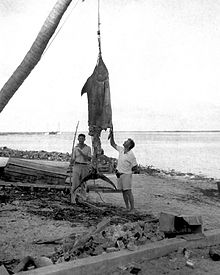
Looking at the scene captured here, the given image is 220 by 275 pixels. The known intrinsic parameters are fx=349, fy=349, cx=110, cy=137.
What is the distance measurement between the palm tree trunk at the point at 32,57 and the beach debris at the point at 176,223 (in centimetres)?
336

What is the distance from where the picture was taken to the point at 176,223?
231 inches

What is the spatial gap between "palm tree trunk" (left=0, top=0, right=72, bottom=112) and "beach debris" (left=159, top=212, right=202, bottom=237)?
336 centimetres

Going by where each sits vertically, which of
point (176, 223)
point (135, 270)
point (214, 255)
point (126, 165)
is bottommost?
point (135, 270)

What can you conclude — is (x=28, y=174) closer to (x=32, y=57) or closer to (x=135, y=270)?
(x=135, y=270)

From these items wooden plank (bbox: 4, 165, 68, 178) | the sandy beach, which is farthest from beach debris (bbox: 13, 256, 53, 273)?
wooden plank (bbox: 4, 165, 68, 178)

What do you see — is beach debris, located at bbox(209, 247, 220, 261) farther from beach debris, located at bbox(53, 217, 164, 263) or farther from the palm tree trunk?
the palm tree trunk

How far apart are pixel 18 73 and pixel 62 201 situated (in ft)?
20.7

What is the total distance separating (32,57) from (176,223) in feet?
11.8

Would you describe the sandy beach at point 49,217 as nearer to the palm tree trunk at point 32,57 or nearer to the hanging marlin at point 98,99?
the hanging marlin at point 98,99

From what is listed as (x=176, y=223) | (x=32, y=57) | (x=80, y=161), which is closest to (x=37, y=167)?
(x=80, y=161)

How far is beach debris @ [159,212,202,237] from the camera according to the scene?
5.80 meters

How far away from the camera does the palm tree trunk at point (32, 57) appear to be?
3.94 meters

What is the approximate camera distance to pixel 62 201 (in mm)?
9750

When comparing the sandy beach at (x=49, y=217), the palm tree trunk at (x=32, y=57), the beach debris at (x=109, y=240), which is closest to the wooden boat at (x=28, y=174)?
the sandy beach at (x=49, y=217)
